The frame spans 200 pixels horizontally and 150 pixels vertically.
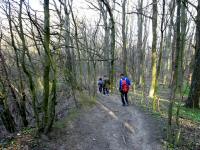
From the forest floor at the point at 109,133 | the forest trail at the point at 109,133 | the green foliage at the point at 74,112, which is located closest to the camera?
the forest floor at the point at 109,133

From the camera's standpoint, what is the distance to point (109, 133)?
36.7ft

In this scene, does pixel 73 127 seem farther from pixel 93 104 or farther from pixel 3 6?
pixel 3 6

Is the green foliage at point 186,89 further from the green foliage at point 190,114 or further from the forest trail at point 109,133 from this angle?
the forest trail at point 109,133

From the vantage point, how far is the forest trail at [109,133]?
10000 millimetres

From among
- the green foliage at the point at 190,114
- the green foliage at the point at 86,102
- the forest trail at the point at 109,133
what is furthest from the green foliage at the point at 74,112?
the green foliage at the point at 190,114

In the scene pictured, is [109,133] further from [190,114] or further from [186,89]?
[190,114]

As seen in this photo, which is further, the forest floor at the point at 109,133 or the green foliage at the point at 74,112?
the green foliage at the point at 74,112

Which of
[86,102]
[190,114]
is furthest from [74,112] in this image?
[190,114]

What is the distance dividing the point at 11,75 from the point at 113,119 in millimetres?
6708

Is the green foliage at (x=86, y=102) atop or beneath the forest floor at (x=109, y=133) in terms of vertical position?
atop

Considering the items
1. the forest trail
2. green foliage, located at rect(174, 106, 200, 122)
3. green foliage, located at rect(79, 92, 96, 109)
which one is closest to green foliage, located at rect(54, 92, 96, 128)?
green foliage, located at rect(79, 92, 96, 109)

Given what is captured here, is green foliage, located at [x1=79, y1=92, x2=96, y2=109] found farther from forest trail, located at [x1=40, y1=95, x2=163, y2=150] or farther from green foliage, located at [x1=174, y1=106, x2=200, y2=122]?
green foliage, located at [x1=174, y1=106, x2=200, y2=122]

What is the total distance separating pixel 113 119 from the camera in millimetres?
12828

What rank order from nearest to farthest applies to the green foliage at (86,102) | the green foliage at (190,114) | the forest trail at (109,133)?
the forest trail at (109,133), the green foliage at (190,114), the green foliage at (86,102)
